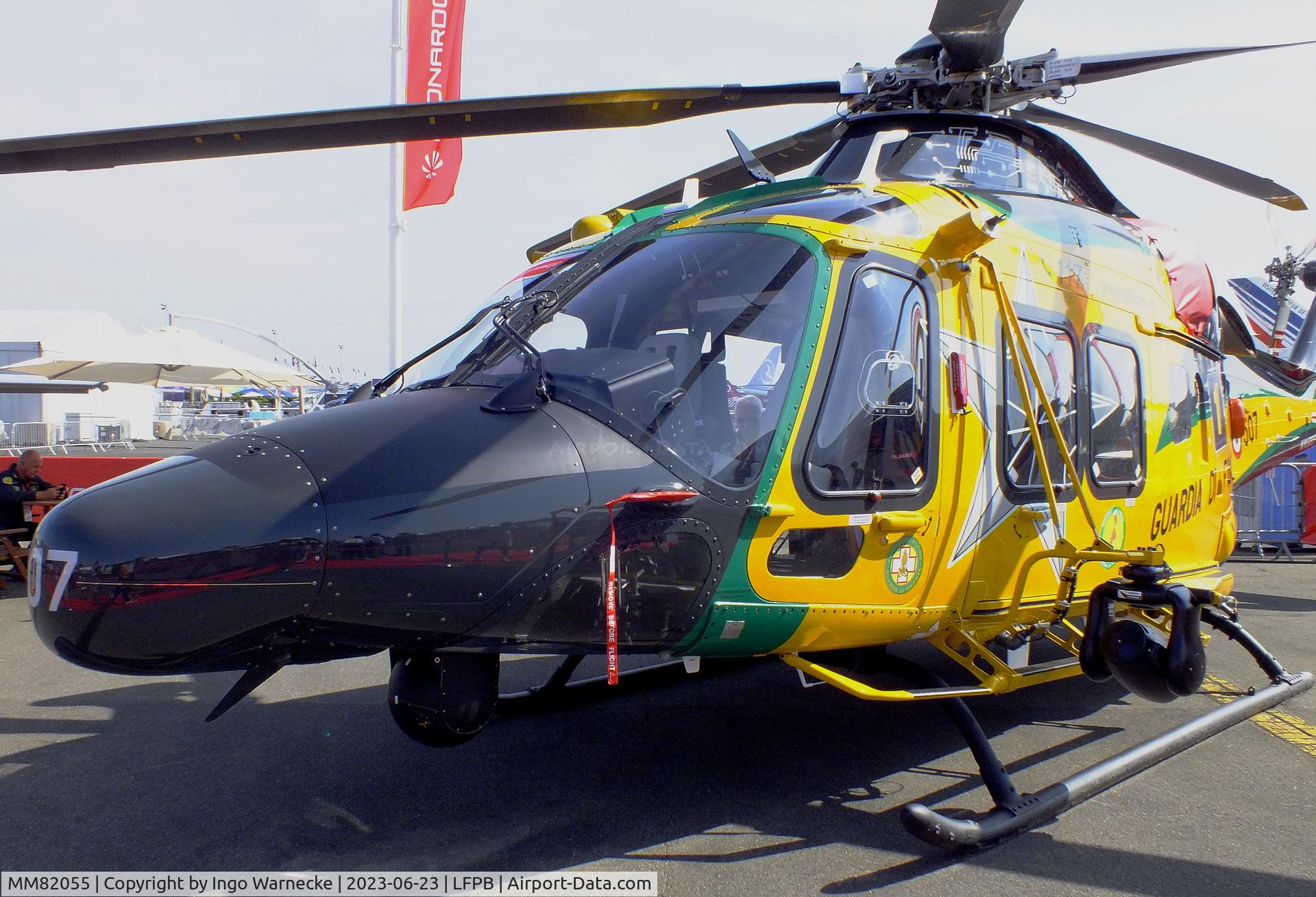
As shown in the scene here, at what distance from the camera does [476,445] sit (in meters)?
2.87

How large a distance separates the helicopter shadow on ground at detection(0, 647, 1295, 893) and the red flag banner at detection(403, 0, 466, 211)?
327 inches

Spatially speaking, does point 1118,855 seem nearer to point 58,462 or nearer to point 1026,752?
point 1026,752

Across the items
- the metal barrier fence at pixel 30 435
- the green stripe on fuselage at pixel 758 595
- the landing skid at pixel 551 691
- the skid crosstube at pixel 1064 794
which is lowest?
the metal barrier fence at pixel 30 435

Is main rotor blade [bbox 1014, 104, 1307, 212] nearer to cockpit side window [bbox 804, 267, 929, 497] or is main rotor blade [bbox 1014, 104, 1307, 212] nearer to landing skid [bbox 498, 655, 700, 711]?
cockpit side window [bbox 804, 267, 929, 497]

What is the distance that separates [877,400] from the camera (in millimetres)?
3508

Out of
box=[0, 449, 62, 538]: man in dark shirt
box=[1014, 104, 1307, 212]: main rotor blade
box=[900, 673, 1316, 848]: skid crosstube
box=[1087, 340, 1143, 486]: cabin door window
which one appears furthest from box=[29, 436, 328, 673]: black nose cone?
box=[0, 449, 62, 538]: man in dark shirt

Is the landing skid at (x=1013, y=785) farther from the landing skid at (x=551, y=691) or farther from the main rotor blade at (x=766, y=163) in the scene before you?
the main rotor blade at (x=766, y=163)

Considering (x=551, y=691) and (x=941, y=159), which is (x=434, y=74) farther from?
(x=551, y=691)

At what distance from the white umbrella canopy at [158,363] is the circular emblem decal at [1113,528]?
12.2 m

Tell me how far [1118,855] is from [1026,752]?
3.69 ft

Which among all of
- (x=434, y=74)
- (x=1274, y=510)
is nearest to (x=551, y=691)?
(x=434, y=74)

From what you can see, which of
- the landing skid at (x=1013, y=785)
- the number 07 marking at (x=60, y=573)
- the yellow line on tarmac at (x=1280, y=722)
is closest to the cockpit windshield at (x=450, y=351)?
the number 07 marking at (x=60, y=573)

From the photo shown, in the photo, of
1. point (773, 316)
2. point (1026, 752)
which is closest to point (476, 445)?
point (773, 316)

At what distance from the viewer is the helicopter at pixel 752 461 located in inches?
103
